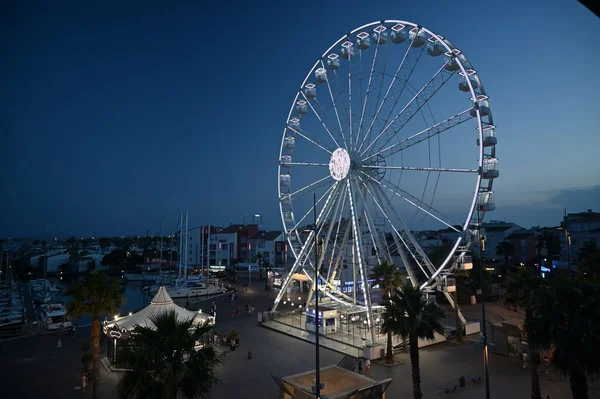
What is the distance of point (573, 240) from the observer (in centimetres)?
5488

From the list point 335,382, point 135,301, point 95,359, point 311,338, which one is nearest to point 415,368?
point 335,382

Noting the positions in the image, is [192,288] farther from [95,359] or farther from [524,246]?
[524,246]

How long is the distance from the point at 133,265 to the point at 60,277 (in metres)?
15.3

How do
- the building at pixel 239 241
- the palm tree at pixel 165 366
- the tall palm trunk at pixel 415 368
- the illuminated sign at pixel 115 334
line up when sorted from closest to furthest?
the palm tree at pixel 165 366 → the tall palm trunk at pixel 415 368 → the illuminated sign at pixel 115 334 → the building at pixel 239 241

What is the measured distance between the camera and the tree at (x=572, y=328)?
11453 mm

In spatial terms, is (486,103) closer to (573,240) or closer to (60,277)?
(573,240)

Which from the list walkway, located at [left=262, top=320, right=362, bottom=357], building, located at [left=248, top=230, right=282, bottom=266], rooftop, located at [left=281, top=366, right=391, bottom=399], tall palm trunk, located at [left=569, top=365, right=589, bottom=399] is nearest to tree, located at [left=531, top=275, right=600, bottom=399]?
tall palm trunk, located at [left=569, top=365, right=589, bottom=399]

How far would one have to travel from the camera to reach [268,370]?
20.4m

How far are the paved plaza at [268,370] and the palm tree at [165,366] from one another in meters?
7.75

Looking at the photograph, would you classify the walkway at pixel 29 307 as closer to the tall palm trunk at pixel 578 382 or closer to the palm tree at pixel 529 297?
the palm tree at pixel 529 297

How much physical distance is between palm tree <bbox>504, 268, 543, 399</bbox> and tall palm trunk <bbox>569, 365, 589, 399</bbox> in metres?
1.18

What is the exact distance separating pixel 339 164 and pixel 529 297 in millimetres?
15463

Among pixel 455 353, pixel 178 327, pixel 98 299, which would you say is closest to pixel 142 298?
pixel 98 299

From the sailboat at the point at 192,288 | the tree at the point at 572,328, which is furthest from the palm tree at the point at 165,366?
the sailboat at the point at 192,288
